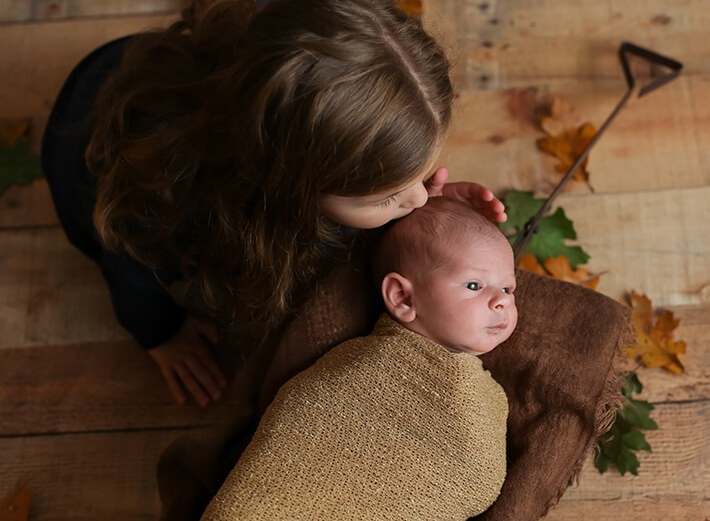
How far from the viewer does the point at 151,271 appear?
125cm

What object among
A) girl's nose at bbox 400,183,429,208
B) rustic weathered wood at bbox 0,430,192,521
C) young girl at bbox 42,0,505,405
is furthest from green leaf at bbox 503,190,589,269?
rustic weathered wood at bbox 0,430,192,521

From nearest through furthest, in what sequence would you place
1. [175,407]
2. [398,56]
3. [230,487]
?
[398,56]
[230,487]
[175,407]

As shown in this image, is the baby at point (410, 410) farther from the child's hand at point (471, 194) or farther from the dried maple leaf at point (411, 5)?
the dried maple leaf at point (411, 5)

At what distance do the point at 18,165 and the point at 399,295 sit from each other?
0.92 meters

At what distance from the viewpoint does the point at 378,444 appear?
1.07 metres

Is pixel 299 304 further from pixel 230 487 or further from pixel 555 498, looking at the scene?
pixel 555 498

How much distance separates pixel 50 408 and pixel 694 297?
1244 mm

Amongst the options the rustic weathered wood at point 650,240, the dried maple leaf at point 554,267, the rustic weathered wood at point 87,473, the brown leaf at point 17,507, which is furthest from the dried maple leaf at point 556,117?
the brown leaf at point 17,507

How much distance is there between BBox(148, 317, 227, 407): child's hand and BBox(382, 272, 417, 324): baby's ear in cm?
43

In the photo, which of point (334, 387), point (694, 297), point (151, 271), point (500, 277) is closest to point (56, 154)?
point (151, 271)

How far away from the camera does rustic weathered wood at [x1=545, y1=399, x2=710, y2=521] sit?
1.30 metres

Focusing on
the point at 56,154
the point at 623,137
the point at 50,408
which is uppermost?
the point at 623,137

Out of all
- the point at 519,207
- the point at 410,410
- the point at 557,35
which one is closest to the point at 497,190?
the point at 519,207

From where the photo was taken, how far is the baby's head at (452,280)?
108 centimetres
